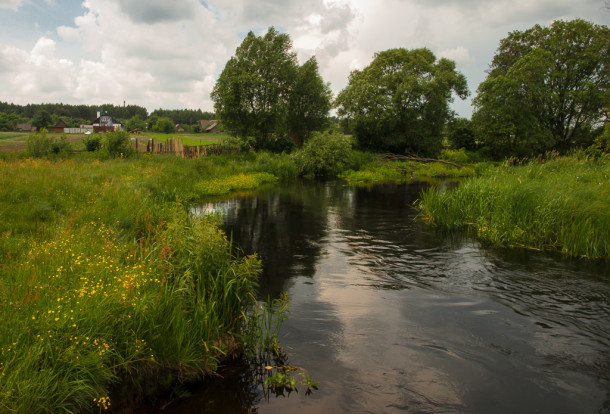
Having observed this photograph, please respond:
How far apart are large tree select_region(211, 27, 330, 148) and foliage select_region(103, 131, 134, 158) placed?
1684cm

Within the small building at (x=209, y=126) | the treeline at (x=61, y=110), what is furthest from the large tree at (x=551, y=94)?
the treeline at (x=61, y=110)

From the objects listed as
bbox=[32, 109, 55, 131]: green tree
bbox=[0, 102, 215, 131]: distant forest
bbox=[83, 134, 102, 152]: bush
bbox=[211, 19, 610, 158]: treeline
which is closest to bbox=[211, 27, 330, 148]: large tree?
bbox=[211, 19, 610, 158]: treeline

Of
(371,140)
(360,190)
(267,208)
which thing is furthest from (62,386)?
(371,140)

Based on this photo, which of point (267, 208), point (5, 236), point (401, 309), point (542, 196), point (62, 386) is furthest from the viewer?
point (267, 208)

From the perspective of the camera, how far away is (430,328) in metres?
7.59

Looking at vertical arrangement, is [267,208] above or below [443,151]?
below

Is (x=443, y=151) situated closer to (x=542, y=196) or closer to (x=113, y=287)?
(x=542, y=196)

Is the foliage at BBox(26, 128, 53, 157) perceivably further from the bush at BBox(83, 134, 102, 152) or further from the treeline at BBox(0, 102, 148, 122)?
the treeline at BBox(0, 102, 148, 122)

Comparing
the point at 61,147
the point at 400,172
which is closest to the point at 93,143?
the point at 61,147

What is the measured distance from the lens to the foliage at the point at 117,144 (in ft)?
86.3

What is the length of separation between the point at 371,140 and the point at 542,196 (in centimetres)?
3422

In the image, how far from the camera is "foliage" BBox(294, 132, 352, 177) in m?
36.1

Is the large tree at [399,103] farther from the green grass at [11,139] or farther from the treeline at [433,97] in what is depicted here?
the green grass at [11,139]

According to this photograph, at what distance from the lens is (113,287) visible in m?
5.47
